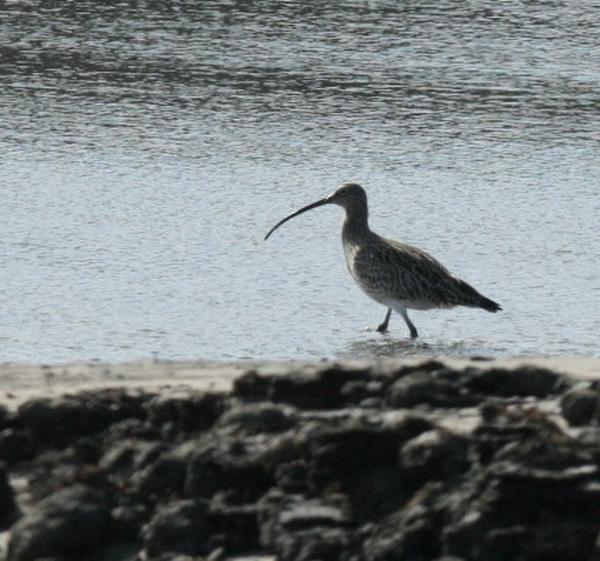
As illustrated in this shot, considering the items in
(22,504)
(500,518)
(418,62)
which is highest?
(500,518)

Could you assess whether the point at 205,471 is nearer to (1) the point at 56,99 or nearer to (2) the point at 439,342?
(2) the point at 439,342

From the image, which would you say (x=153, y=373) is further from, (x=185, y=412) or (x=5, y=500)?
(x=5, y=500)

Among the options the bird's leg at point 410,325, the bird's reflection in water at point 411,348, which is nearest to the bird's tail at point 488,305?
the bird's reflection in water at point 411,348

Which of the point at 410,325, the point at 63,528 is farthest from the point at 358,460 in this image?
the point at 410,325

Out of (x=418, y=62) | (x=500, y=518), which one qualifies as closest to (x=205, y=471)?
(x=500, y=518)

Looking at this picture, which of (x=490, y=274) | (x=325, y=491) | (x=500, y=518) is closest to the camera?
(x=500, y=518)

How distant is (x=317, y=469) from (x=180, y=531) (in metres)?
0.51

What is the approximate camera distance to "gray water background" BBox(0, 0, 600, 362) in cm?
1255

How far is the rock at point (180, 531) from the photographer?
721 cm

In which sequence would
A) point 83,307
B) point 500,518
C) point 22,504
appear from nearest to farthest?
point 500,518
point 22,504
point 83,307

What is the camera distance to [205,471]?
7.56 metres

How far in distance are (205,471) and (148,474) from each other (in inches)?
10.7

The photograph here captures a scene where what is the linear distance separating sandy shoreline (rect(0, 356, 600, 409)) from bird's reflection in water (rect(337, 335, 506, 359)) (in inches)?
38.1

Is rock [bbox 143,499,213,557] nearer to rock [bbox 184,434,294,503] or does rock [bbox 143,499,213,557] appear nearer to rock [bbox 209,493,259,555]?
rock [bbox 209,493,259,555]
